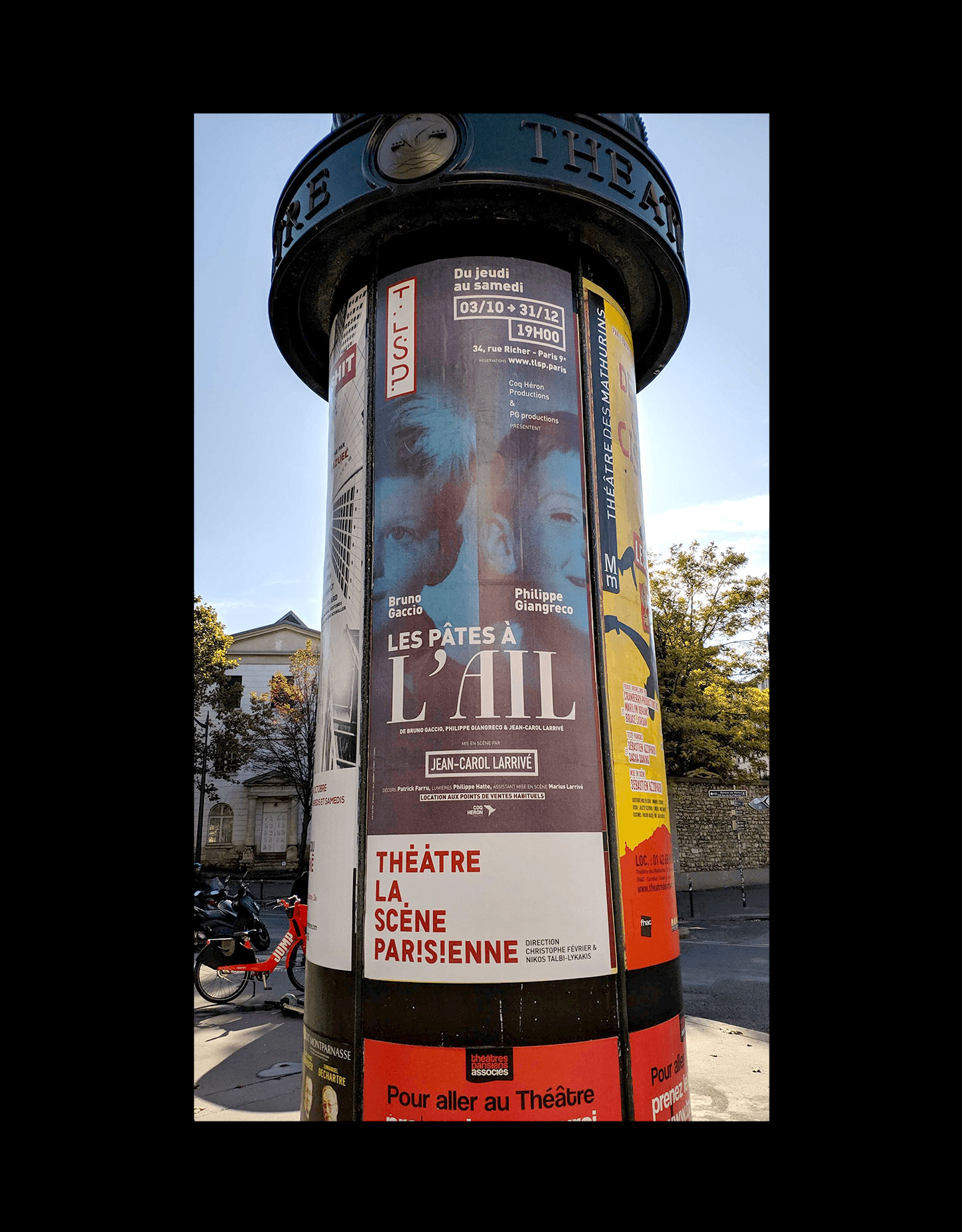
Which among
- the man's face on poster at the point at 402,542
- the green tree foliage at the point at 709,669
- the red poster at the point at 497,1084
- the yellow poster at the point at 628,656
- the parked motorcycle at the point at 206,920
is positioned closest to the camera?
the red poster at the point at 497,1084

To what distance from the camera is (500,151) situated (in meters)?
4.18

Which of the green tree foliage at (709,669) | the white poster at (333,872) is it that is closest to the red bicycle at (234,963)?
the white poster at (333,872)

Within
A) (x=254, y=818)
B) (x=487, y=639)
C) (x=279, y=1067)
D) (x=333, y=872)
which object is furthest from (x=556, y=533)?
(x=254, y=818)

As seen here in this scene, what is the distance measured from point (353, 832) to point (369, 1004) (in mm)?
778

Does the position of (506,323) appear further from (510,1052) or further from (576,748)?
(510,1052)

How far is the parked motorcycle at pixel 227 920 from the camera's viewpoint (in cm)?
977

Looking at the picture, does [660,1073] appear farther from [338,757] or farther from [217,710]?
[217,710]

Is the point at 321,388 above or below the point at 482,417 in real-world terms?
above

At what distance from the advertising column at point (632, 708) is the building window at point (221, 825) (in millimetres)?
36568

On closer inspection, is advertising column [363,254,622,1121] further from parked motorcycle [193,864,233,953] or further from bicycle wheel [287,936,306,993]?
parked motorcycle [193,864,233,953]

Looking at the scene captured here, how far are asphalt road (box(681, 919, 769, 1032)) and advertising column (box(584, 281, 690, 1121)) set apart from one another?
7.88 ft

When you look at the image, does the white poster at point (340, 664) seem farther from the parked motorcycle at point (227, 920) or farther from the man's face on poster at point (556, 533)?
the parked motorcycle at point (227, 920)
